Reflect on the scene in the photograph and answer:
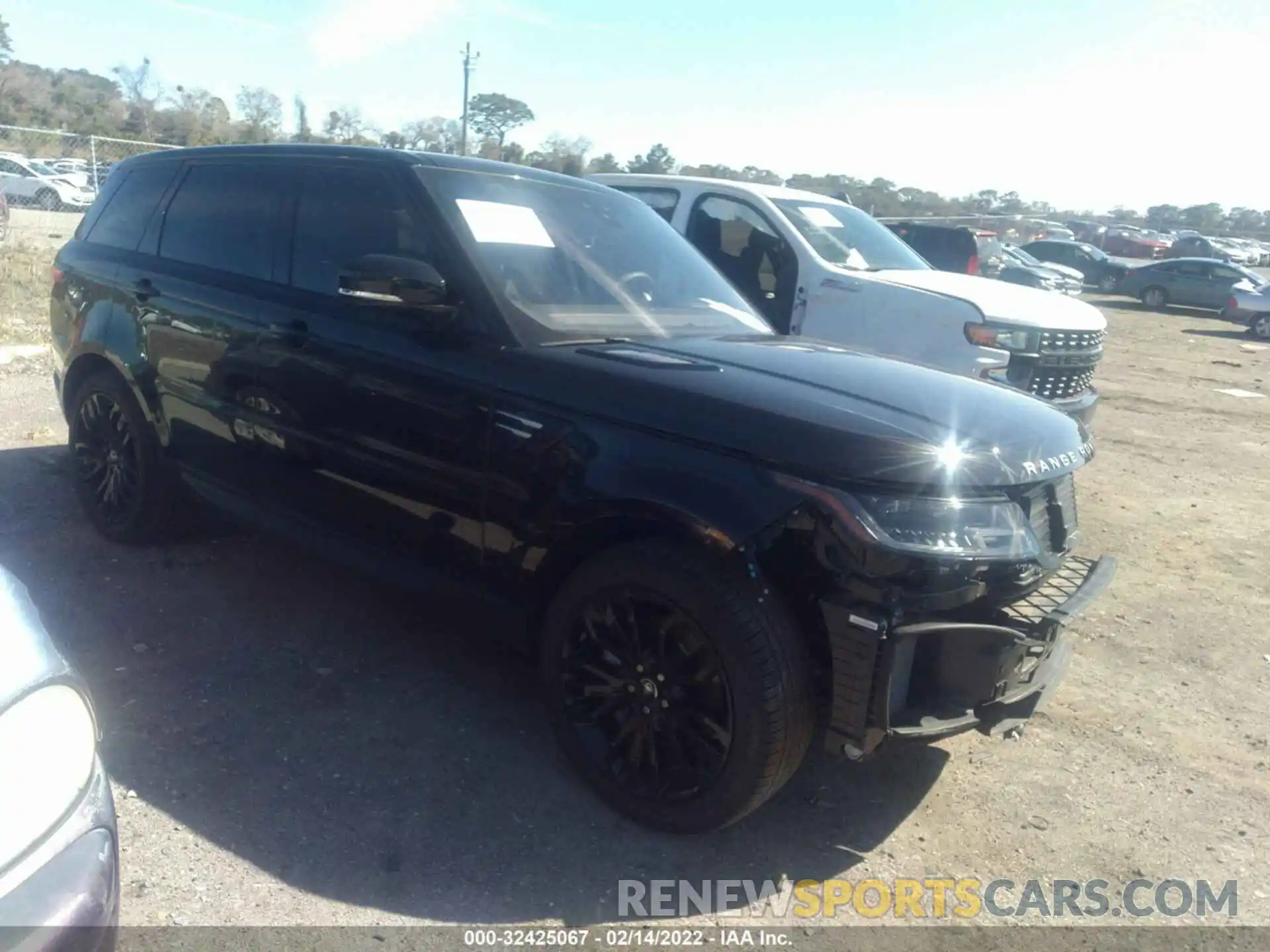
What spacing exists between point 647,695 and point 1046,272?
25.6 meters

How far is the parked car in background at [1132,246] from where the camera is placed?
1645 inches

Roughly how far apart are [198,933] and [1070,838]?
8.29 ft

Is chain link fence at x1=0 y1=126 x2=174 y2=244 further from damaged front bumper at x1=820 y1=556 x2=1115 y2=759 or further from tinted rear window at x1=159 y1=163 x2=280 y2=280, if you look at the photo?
damaged front bumper at x1=820 y1=556 x2=1115 y2=759

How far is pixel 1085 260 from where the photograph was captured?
31.2 m

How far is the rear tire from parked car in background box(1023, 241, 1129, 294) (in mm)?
2350

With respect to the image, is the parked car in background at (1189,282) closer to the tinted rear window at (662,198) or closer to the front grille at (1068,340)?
the front grille at (1068,340)

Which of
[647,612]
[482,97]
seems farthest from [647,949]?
[482,97]

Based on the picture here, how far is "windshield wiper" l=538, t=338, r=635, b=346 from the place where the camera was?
11.1 ft

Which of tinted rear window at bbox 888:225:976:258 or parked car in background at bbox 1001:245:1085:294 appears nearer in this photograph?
tinted rear window at bbox 888:225:976:258

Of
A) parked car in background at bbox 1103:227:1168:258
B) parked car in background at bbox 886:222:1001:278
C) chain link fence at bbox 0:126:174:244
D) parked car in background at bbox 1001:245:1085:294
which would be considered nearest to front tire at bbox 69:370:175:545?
parked car in background at bbox 886:222:1001:278

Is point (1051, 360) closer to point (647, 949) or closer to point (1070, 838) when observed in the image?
point (1070, 838)

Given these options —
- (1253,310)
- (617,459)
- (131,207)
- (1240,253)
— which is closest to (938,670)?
(617,459)

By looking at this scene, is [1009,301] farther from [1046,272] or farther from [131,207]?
[1046,272]

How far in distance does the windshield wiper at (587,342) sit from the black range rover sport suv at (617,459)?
0.04 ft
